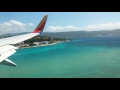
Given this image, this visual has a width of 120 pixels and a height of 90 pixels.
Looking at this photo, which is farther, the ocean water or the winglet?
the ocean water

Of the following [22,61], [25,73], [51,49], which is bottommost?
[25,73]

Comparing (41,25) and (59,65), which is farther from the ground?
(41,25)

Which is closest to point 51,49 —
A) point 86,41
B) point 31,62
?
point 31,62

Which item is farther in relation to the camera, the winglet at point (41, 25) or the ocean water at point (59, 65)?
the ocean water at point (59, 65)

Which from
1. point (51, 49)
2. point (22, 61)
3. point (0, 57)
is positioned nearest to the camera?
point (0, 57)

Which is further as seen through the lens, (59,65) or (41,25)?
(59,65)
